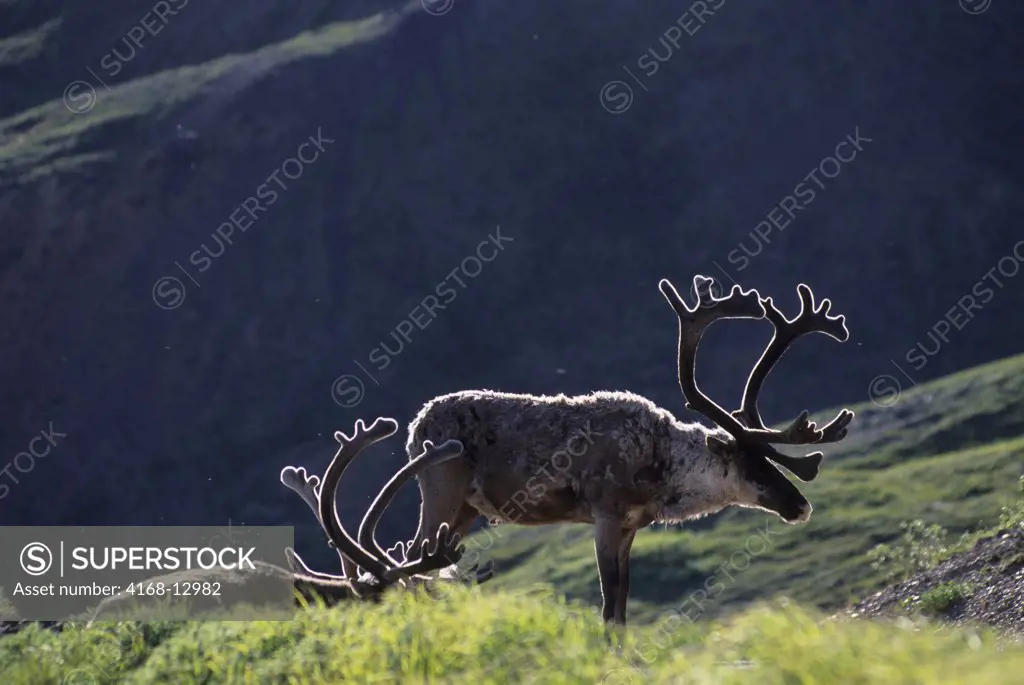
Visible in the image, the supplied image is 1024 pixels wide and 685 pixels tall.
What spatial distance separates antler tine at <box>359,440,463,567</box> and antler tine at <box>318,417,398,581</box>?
0.13 metres

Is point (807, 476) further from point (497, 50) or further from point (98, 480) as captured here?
point (497, 50)

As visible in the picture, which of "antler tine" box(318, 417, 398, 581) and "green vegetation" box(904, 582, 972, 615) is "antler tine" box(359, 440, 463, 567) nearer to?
"antler tine" box(318, 417, 398, 581)

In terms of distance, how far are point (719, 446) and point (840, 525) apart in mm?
13940

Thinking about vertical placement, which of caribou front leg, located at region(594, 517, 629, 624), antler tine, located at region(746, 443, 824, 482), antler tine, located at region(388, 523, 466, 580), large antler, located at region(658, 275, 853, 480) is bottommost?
caribou front leg, located at region(594, 517, 629, 624)

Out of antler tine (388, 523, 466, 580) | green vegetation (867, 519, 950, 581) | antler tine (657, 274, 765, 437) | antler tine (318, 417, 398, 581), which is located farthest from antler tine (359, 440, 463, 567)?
green vegetation (867, 519, 950, 581)

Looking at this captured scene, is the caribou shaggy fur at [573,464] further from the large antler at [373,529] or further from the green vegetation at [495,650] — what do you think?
the green vegetation at [495,650]

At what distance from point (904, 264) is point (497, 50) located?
772 inches

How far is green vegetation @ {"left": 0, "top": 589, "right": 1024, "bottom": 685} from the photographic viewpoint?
705 centimetres

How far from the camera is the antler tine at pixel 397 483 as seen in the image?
13766mm

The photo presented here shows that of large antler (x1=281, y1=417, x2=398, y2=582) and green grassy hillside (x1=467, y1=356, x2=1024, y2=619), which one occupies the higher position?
large antler (x1=281, y1=417, x2=398, y2=582)

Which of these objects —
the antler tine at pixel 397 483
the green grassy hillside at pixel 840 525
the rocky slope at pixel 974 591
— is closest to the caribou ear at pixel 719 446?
the antler tine at pixel 397 483

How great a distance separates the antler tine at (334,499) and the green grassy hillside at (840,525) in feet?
34.8

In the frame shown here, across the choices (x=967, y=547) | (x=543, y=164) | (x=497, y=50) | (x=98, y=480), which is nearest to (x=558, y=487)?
(x=967, y=547)

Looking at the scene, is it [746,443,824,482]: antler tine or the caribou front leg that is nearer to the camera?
the caribou front leg
